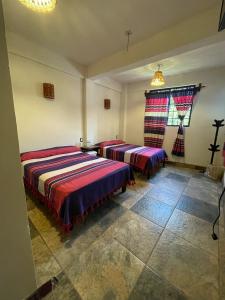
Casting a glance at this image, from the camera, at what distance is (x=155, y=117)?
431 centimetres

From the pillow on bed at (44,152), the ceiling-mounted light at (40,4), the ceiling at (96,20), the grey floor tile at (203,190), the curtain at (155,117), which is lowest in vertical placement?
the grey floor tile at (203,190)

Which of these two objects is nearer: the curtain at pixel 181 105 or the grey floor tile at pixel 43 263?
the grey floor tile at pixel 43 263

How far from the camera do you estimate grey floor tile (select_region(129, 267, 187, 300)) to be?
3.32ft

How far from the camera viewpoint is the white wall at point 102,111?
12.3 feet

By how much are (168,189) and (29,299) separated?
2.43 metres

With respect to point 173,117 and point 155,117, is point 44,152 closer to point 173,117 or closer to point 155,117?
point 155,117

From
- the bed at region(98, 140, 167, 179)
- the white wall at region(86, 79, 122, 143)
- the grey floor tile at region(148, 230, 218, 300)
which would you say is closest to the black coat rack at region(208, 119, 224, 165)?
the bed at region(98, 140, 167, 179)

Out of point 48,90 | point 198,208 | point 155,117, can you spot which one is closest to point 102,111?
point 155,117

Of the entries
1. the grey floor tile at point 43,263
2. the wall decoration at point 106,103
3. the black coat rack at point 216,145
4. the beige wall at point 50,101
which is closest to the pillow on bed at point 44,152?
the beige wall at point 50,101

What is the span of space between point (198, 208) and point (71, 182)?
1.94 metres

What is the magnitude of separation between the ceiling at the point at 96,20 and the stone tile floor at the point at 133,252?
270 cm

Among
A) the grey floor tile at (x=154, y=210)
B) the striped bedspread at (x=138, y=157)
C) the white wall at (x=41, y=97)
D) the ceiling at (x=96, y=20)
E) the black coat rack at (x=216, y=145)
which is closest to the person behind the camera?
the ceiling at (x=96, y=20)

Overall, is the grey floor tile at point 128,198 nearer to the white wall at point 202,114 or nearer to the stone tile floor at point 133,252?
the stone tile floor at point 133,252

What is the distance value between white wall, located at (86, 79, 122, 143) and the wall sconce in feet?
3.16
